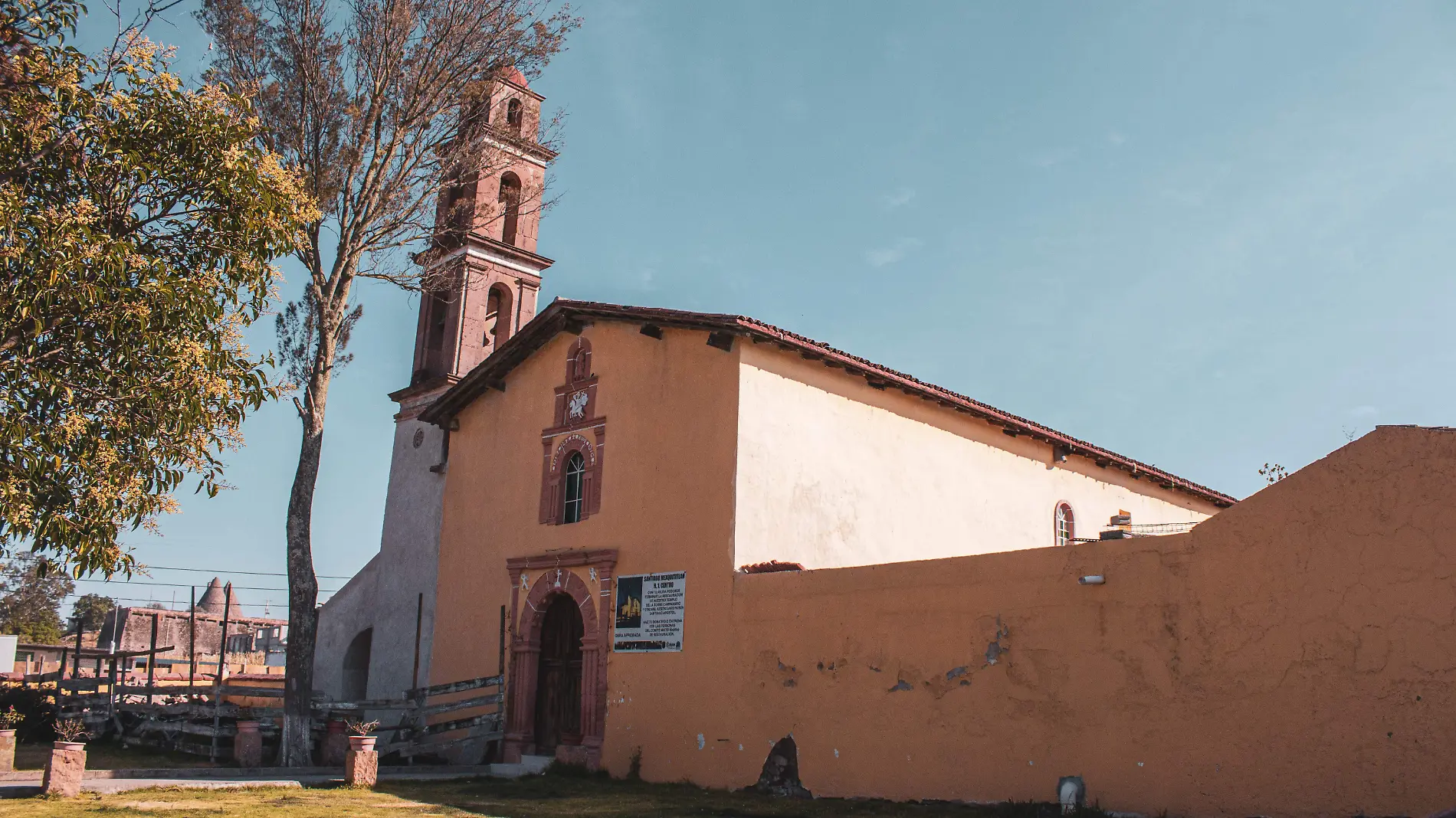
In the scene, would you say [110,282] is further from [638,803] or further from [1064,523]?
[1064,523]

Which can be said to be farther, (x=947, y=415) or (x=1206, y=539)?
(x=947, y=415)

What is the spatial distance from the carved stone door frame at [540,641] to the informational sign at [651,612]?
340 millimetres

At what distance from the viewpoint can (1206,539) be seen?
34.0 ft

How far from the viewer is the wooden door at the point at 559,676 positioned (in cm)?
1761

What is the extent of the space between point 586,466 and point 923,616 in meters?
7.05

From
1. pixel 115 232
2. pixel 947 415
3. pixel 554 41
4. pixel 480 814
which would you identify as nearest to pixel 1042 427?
pixel 947 415

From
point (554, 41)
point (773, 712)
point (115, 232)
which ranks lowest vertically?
point (773, 712)

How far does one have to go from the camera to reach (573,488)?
18469 mm

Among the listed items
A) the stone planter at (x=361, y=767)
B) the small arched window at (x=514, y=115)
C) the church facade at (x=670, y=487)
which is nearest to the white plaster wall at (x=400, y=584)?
the church facade at (x=670, y=487)

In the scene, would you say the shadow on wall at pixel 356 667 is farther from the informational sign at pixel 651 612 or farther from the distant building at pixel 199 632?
the informational sign at pixel 651 612

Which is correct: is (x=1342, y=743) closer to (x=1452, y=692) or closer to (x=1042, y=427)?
(x=1452, y=692)

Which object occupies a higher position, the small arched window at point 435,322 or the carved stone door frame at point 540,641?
the small arched window at point 435,322

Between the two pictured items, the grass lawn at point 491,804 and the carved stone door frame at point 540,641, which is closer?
the grass lawn at point 491,804

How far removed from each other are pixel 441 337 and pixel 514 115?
509 cm
